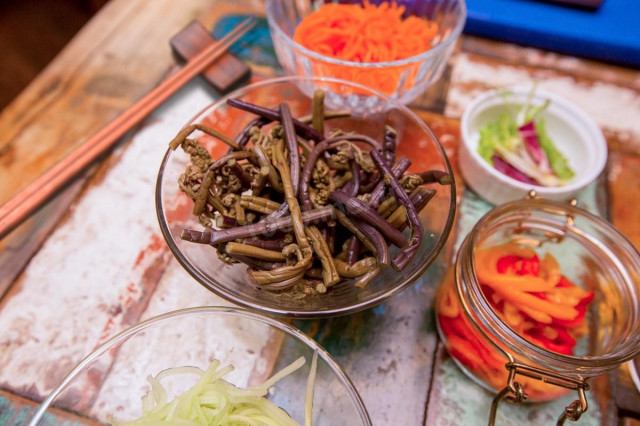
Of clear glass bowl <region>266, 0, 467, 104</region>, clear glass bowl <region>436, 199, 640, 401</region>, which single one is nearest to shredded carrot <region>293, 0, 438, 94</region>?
clear glass bowl <region>266, 0, 467, 104</region>

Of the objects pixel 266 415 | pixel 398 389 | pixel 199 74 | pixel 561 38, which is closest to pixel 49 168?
pixel 199 74

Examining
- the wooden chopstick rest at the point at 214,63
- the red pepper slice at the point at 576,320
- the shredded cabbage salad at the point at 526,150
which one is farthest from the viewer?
the wooden chopstick rest at the point at 214,63

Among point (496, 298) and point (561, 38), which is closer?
point (496, 298)

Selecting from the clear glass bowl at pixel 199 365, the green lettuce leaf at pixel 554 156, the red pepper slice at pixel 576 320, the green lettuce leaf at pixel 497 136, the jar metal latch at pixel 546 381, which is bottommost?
the green lettuce leaf at pixel 554 156

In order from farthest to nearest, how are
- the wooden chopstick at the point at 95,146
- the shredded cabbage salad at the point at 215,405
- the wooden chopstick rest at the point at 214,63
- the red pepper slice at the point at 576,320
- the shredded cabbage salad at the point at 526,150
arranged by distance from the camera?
1. the wooden chopstick rest at the point at 214,63
2. the shredded cabbage salad at the point at 526,150
3. the wooden chopstick at the point at 95,146
4. the red pepper slice at the point at 576,320
5. the shredded cabbage salad at the point at 215,405

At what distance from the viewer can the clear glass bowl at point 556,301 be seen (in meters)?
0.79

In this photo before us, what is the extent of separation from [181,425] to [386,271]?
0.42 metres

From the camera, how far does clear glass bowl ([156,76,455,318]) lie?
806 mm

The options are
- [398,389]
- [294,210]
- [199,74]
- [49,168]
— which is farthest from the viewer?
[199,74]

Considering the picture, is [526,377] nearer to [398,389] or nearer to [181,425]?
[398,389]

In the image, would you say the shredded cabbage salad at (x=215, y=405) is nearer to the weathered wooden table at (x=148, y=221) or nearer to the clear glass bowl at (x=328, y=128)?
the clear glass bowl at (x=328, y=128)

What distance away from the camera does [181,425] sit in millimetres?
696

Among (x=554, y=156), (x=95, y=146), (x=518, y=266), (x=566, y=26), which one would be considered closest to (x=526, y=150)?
(x=554, y=156)

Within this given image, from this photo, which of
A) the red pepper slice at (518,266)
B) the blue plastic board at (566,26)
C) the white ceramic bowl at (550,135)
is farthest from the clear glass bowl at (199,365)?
the blue plastic board at (566,26)
